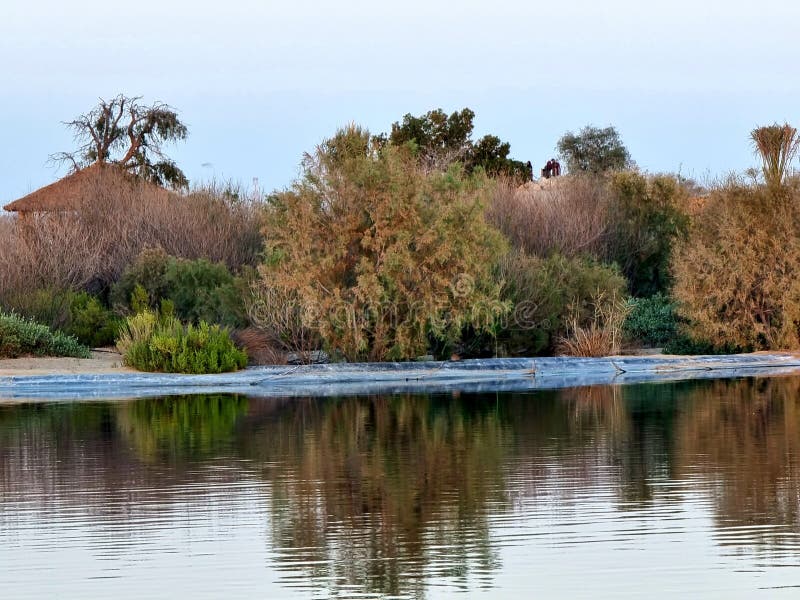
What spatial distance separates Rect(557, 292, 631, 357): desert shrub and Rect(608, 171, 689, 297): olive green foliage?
7167mm

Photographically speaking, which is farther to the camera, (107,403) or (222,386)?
(222,386)

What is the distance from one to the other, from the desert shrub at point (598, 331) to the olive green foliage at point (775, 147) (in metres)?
4.27

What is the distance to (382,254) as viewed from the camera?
25297mm

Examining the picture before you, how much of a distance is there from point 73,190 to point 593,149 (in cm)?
3606

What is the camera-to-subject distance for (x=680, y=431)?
52.2 ft

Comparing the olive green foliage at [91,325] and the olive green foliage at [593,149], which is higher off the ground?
the olive green foliage at [593,149]

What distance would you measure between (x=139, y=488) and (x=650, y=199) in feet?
90.3

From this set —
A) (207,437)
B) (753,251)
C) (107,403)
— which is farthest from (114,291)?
(207,437)

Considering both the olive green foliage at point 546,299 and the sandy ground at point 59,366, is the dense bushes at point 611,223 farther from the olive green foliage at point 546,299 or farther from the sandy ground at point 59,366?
the sandy ground at point 59,366

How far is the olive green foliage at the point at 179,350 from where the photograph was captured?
81.5ft

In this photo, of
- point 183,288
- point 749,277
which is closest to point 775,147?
point 749,277

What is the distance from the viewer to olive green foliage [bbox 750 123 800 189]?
29.8 meters

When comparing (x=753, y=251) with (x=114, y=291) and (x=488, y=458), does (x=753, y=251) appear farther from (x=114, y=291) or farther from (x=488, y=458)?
(x=488, y=458)

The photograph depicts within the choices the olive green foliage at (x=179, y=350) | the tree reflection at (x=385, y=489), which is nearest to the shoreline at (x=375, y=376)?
the olive green foliage at (x=179, y=350)
